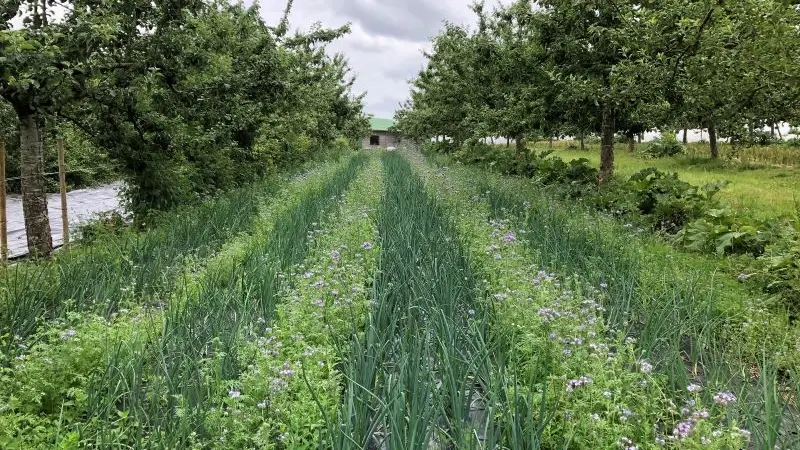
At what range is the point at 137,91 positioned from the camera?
679 cm

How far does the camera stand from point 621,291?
3805mm

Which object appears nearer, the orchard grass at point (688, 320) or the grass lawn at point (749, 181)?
the orchard grass at point (688, 320)

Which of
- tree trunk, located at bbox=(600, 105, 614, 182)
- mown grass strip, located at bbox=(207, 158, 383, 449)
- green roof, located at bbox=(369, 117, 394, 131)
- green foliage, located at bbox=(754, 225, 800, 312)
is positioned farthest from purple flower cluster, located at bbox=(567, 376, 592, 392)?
green roof, located at bbox=(369, 117, 394, 131)

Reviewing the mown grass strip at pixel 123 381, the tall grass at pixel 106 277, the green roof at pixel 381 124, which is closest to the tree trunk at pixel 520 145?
the tall grass at pixel 106 277

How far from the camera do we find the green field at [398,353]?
7.15ft

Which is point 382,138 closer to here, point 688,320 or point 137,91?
point 137,91

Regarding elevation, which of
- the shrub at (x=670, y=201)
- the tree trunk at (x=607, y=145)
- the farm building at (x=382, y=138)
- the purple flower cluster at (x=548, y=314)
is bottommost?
the purple flower cluster at (x=548, y=314)

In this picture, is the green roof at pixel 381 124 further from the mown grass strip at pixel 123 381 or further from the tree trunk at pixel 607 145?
the mown grass strip at pixel 123 381

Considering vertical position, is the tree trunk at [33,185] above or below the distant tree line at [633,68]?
below

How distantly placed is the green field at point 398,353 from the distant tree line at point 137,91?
5.18 ft

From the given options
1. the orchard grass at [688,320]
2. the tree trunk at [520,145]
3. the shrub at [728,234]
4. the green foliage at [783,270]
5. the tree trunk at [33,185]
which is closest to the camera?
the orchard grass at [688,320]

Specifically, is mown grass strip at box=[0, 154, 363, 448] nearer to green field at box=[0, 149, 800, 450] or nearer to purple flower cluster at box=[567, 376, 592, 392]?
green field at box=[0, 149, 800, 450]

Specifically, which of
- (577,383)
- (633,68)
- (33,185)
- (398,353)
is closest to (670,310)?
(577,383)

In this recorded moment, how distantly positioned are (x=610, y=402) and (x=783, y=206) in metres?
9.65
